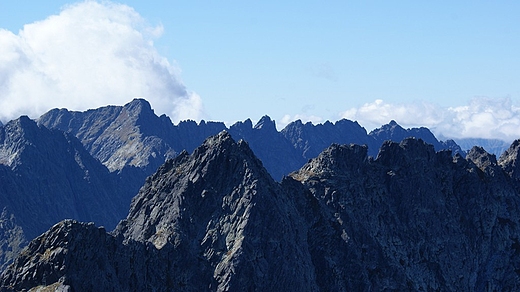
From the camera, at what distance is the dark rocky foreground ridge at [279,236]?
102m

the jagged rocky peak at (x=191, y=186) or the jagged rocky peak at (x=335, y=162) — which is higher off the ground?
the jagged rocky peak at (x=335, y=162)

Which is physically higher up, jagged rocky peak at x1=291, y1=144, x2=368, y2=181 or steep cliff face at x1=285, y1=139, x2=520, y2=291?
jagged rocky peak at x1=291, y1=144, x2=368, y2=181

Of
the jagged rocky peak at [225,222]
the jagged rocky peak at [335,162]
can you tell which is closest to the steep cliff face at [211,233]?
the jagged rocky peak at [225,222]

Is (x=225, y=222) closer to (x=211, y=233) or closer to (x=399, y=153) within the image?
(x=211, y=233)

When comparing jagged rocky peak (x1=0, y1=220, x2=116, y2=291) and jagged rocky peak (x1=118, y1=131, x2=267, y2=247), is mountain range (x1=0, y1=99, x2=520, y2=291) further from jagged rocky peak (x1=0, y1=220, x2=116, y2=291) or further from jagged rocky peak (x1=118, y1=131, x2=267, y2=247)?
jagged rocky peak (x1=118, y1=131, x2=267, y2=247)

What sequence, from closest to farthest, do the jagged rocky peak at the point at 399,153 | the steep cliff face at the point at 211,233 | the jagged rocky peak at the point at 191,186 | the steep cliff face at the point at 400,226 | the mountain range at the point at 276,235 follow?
the mountain range at the point at 276,235 < the steep cliff face at the point at 211,233 < the jagged rocky peak at the point at 191,186 < the steep cliff face at the point at 400,226 < the jagged rocky peak at the point at 399,153

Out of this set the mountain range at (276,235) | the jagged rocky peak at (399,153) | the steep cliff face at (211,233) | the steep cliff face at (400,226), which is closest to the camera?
the mountain range at (276,235)

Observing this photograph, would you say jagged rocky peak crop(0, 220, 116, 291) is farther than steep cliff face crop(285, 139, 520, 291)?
No

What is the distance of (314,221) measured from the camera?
504 feet

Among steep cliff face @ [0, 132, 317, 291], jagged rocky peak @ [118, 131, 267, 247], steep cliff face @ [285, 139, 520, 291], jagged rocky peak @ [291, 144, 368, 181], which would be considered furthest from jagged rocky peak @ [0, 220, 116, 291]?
jagged rocky peak @ [291, 144, 368, 181]

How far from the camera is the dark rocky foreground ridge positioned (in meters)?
102

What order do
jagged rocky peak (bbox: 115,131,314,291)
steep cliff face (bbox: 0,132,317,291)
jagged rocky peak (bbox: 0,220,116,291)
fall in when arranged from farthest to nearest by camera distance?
jagged rocky peak (bbox: 115,131,314,291) < steep cliff face (bbox: 0,132,317,291) < jagged rocky peak (bbox: 0,220,116,291)

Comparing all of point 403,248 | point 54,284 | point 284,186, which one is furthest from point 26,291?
point 403,248

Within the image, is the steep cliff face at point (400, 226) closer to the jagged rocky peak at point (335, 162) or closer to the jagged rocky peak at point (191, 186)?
the jagged rocky peak at point (335, 162)
